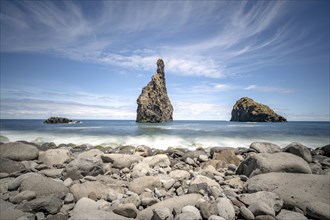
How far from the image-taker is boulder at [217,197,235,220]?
3.77 m

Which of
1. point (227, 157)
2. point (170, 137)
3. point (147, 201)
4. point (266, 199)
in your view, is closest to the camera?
point (266, 199)

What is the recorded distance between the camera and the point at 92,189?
4.98 meters

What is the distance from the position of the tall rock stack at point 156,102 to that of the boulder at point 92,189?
262 ft

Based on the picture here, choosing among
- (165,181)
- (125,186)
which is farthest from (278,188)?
(125,186)

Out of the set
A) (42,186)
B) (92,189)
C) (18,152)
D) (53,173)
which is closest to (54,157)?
(18,152)

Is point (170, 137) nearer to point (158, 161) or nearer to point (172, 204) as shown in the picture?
point (158, 161)

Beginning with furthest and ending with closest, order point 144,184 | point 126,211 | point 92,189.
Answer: point 144,184
point 92,189
point 126,211

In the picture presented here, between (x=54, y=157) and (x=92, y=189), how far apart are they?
13.9 feet

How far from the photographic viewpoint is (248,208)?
402 cm

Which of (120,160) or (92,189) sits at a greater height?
(120,160)

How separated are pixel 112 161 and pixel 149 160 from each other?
137cm

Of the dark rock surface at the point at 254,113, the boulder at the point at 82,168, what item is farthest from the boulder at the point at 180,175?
the dark rock surface at the point at 254,113

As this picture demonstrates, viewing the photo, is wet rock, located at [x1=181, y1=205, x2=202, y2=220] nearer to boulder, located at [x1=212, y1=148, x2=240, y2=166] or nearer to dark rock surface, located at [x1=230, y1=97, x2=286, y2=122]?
boulder, located at [x1=212, y1=148, x2=240, y2=166]

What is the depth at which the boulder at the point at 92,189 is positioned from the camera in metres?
4.85
